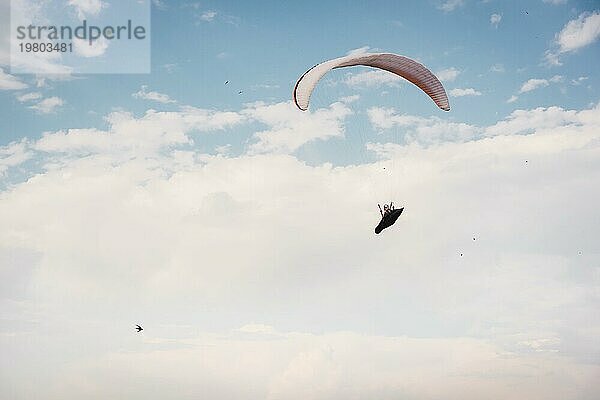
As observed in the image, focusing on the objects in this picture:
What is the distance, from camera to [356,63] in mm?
33719

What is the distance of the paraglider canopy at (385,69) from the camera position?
101ft

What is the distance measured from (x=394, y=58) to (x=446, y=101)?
3858 millimetres

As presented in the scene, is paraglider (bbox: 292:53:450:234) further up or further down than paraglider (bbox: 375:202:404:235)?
further up

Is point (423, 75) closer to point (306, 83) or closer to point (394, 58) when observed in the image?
point (394, 58)

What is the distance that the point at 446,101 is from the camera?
35125 millimetres

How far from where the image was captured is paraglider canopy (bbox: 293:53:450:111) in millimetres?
30703

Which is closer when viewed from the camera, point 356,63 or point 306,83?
point 306,83

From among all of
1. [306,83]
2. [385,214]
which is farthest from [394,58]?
[385,214]

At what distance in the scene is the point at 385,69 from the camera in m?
35.3

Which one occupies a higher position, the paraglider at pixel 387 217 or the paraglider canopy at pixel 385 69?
the paraglider canopy at pixel 385 69

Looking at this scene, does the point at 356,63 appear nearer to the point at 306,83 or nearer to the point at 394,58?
the point at 394,58

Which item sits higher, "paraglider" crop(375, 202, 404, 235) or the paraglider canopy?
the paraglider canopy

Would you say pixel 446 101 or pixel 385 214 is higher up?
pixel 446 101

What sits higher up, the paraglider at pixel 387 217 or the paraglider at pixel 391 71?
the paraglider at pixel 391 71
